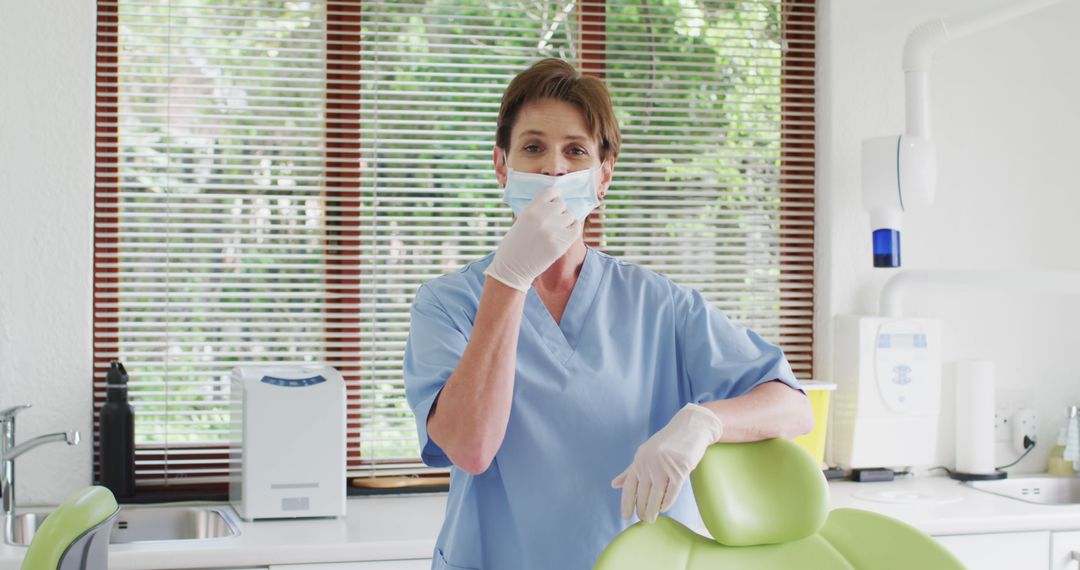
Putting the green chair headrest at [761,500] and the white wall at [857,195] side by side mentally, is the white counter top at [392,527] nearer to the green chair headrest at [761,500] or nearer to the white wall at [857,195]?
the white wall at [857,195]

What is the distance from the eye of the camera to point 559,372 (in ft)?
4.86

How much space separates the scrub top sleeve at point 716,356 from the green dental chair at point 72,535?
805 mm

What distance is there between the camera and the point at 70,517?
4.37 feet

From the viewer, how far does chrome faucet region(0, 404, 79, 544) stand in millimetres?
2279

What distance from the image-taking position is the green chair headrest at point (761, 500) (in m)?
1.28

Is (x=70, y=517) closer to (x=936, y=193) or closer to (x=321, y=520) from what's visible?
(x=321, y=520)

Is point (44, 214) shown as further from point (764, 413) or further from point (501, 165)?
point (764, 413)

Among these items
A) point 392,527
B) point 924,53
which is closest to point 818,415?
point 924,53

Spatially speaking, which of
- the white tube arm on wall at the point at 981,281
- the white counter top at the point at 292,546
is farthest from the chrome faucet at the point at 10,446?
the white tube arm on wall at the point at 981,281

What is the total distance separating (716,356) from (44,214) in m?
1.72

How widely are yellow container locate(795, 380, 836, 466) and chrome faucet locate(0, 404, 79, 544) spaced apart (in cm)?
172

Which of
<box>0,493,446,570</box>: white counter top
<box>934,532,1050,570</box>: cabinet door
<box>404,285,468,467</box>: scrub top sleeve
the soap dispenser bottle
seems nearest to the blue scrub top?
<box>404,285,468,467</box>: scrub top sleeve

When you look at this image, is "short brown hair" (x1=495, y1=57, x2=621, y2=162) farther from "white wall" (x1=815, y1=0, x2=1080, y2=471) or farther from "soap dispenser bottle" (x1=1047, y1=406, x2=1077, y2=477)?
"soap dispenser bottle" (x1=1047, y1=406, x2=1077, y2=477)

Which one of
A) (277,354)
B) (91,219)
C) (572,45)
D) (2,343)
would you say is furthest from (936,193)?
(2,343)
